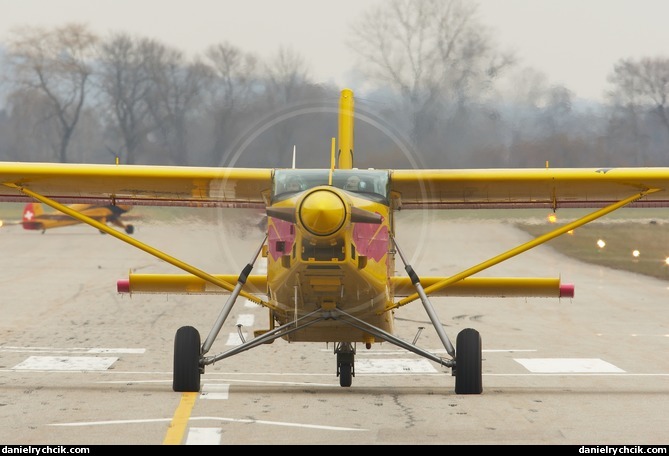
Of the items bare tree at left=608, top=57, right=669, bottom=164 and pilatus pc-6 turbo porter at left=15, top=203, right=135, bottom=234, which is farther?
pilatus pc-6 turbo porter at left=15, top=203, right=135, bottom=234

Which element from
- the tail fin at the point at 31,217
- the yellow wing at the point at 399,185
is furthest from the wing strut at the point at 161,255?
the tail fin at the point at 31,217

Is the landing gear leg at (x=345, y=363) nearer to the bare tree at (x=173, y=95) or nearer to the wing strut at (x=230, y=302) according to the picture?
the wing strut at (x=230, y=302)

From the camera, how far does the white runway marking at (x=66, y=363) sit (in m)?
15.8

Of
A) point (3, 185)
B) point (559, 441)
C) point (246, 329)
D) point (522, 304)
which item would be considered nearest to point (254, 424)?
point (559, 441)

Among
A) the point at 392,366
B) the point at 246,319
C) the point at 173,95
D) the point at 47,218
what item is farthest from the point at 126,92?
the point at 392,366

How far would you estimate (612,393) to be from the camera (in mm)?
13055

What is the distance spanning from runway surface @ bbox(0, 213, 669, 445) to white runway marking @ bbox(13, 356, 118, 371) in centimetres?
3

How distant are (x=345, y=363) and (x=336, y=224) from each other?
114 inches

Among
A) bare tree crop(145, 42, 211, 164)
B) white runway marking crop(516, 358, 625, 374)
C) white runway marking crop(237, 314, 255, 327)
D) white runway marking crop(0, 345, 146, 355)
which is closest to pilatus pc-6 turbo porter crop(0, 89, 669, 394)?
white runway marking crop(516, 358, 625, 374)

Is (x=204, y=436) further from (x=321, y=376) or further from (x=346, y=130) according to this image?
(x=346, y=130)

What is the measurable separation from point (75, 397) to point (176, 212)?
1252cm

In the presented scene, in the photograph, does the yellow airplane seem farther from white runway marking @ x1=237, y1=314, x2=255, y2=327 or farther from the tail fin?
white runway marking @ x1=237, y1=314, x2=255, y2=327

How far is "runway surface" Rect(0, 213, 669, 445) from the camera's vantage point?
987 centimetres

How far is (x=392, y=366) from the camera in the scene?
16.2 meters
